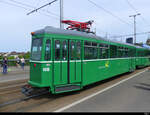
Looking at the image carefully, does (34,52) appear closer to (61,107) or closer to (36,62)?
(36,62)

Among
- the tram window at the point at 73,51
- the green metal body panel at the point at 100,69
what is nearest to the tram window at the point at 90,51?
the green metal body panel at the point at 100,69

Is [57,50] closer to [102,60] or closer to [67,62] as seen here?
[67,62]

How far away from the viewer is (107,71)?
367 inches

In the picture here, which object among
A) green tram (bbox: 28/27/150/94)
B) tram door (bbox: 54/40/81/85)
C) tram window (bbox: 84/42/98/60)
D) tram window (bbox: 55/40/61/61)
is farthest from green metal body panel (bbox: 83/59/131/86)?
tram window (bbox: 55/40/61/61)

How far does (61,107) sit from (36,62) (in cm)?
222

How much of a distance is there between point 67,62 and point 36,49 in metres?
1.51

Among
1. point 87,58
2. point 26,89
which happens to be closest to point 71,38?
point 87,58

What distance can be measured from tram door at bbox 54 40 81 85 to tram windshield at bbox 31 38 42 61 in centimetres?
68

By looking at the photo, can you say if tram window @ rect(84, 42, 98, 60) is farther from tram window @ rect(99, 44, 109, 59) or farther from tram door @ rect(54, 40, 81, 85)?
tram window @ rect(99, 44, 109, 59)

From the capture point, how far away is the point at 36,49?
6.25 m

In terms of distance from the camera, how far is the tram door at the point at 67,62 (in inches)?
239

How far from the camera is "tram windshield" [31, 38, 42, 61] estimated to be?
6.01m

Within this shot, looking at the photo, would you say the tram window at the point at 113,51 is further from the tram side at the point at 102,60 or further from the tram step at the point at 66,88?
the tram step at the point at 66,88

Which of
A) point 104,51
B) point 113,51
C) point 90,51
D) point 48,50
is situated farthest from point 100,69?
point 48,50
